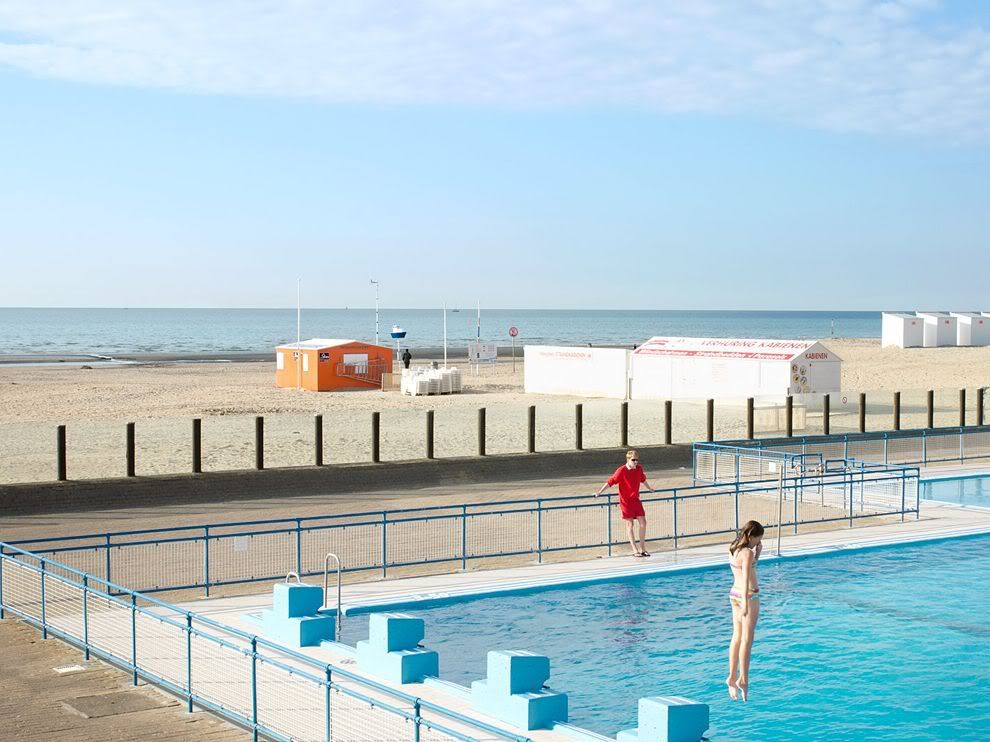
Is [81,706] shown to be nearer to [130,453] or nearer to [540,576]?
[540,576]

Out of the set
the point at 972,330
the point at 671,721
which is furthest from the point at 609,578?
the point at 972,330

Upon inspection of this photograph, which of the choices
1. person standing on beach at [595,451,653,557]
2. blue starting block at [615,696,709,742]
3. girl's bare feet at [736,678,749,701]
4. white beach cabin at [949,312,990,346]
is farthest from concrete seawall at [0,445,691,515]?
white beach cabin at [949,312,990,346]

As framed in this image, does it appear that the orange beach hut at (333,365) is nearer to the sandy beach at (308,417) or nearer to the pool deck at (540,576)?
the sandy beach at (308,417)

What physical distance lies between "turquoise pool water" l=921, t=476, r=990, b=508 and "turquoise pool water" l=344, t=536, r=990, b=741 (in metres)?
6.26

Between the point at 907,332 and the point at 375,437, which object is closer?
the point at 375,437

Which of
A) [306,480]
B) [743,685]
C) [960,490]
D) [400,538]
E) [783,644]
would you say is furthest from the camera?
[960,490]

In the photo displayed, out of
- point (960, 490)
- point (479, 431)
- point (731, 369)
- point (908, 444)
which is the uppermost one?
point (731, 369)

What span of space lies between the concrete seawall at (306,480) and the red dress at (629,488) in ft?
28.7

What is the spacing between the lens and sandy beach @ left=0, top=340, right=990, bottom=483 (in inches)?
1096

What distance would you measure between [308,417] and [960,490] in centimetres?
1581

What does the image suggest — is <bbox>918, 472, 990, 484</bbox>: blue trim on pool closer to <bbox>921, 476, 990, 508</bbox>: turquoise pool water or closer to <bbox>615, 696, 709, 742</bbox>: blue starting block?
<bbox>921, 476, 990, 508</bbox>: turquoise pool water

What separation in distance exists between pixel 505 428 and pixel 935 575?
1671cm

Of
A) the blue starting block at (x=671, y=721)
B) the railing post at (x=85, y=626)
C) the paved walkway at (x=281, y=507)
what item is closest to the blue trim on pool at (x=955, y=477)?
the paved walkway at (x=281, y=507)

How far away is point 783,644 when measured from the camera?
14734mm
